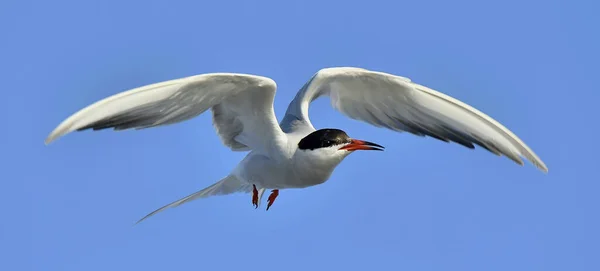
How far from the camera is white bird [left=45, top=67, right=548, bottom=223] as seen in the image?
9234mm

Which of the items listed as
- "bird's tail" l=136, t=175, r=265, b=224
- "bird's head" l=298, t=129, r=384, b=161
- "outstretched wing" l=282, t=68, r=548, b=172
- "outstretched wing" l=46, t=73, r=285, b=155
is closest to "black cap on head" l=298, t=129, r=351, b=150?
"bird's head" l=298, t=129, r=384, b=161

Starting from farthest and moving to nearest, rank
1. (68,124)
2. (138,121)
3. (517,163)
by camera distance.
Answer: (517,163) → (138,121) → (68,124)

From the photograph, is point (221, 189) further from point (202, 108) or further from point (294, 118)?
point (202, 108)

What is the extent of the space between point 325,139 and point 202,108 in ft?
3.52

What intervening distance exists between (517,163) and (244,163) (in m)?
2.47

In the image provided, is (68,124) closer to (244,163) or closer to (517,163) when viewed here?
(244,163)

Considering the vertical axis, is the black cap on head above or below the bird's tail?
above

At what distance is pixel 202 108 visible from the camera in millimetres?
9711

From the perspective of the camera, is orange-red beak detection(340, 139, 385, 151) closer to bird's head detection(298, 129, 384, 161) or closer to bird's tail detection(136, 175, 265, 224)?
bird's head detection(298, 129, 384, 161)

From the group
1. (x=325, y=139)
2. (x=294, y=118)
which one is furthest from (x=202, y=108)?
(x=294, y=118)

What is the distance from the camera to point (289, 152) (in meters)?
10.1

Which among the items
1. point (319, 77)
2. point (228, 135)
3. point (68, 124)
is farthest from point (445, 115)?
point (68, 124)

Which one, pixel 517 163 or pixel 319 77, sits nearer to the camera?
pixel 517 163

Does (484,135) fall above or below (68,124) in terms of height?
above
